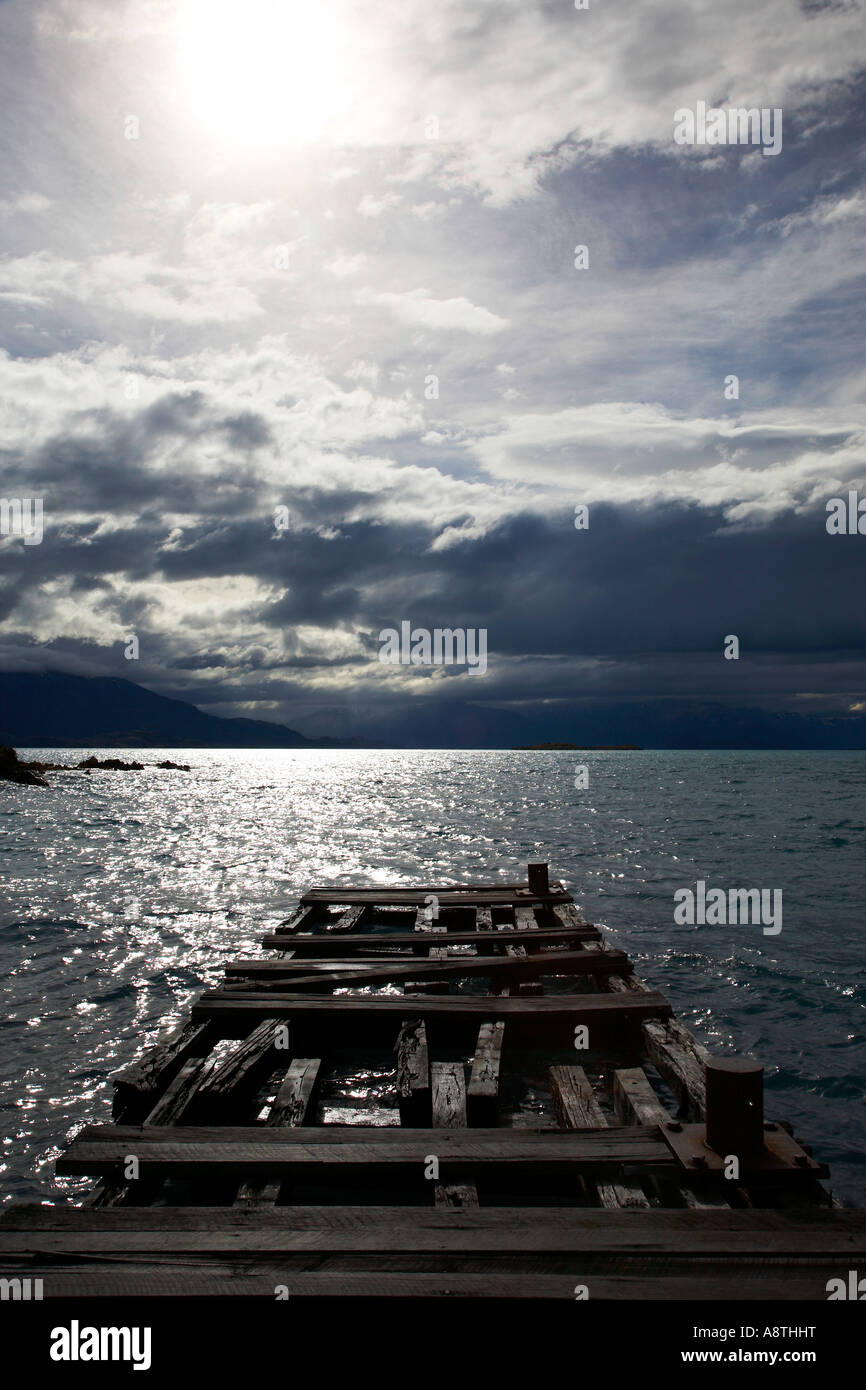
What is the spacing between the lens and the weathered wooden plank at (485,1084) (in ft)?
23.7

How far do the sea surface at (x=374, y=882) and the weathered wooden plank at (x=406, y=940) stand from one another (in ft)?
6.14

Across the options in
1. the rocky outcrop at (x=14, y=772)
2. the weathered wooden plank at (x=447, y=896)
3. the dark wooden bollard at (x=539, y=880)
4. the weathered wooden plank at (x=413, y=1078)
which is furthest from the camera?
the rocky outcrop at (x=14, y=772)

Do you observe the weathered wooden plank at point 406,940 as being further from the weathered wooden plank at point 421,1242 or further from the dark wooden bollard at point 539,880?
the weathered wooden plank at point 421,1242

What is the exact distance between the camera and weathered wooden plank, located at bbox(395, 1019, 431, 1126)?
7.19 meters

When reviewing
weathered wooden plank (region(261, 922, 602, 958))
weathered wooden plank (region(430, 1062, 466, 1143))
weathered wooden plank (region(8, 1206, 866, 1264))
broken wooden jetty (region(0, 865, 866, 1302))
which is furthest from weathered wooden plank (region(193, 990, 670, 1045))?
weathered wooden plank (region(8, 1206, 866, 1264))

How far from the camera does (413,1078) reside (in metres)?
7.57

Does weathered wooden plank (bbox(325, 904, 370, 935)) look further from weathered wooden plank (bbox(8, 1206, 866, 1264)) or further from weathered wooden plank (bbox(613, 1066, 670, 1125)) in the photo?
weathered wooden plank (bbox(8, 1206, 866, 1264))

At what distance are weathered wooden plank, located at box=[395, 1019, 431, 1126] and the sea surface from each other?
912 mm

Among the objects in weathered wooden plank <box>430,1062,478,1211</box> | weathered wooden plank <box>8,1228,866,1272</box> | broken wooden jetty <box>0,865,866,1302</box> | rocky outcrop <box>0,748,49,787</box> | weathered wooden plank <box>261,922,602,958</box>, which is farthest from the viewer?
rocky outcrop <box>0,748,49,787</box>
